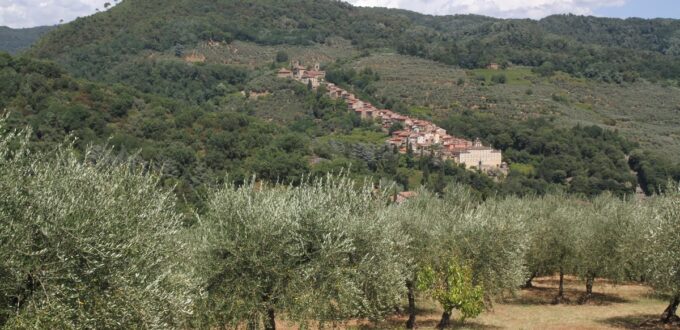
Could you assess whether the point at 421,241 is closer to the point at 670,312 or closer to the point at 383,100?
the point at 670,312

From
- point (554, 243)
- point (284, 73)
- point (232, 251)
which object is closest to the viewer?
point (232, 251)

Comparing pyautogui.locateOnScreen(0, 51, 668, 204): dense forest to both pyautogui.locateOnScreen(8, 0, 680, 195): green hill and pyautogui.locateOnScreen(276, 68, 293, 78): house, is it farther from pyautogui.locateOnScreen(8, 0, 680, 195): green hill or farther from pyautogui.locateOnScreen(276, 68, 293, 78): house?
pyautogui.locateOnScreen(276, 68, 293, 78): house

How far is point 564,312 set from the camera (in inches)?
1151

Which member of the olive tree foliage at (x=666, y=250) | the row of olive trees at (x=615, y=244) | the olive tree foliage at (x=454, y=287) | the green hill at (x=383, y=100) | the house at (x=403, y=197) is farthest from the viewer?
the green hill at (x=383, y=100)

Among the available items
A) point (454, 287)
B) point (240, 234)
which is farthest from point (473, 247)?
point (240, 234)

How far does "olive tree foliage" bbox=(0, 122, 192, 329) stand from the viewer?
416 inches

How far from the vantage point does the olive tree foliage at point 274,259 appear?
1536 cm

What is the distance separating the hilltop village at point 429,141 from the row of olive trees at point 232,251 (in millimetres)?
72277

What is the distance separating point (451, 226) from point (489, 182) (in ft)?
210

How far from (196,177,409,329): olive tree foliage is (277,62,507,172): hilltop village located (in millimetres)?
80576

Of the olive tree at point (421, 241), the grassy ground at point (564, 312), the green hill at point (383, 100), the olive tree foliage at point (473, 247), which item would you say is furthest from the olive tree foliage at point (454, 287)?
the green hill at point (383, 100)

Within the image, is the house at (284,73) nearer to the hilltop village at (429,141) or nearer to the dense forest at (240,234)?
the hilltop village at (429,141)

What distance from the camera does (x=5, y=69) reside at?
72875 millimetres

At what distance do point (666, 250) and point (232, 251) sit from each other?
14951 mm
